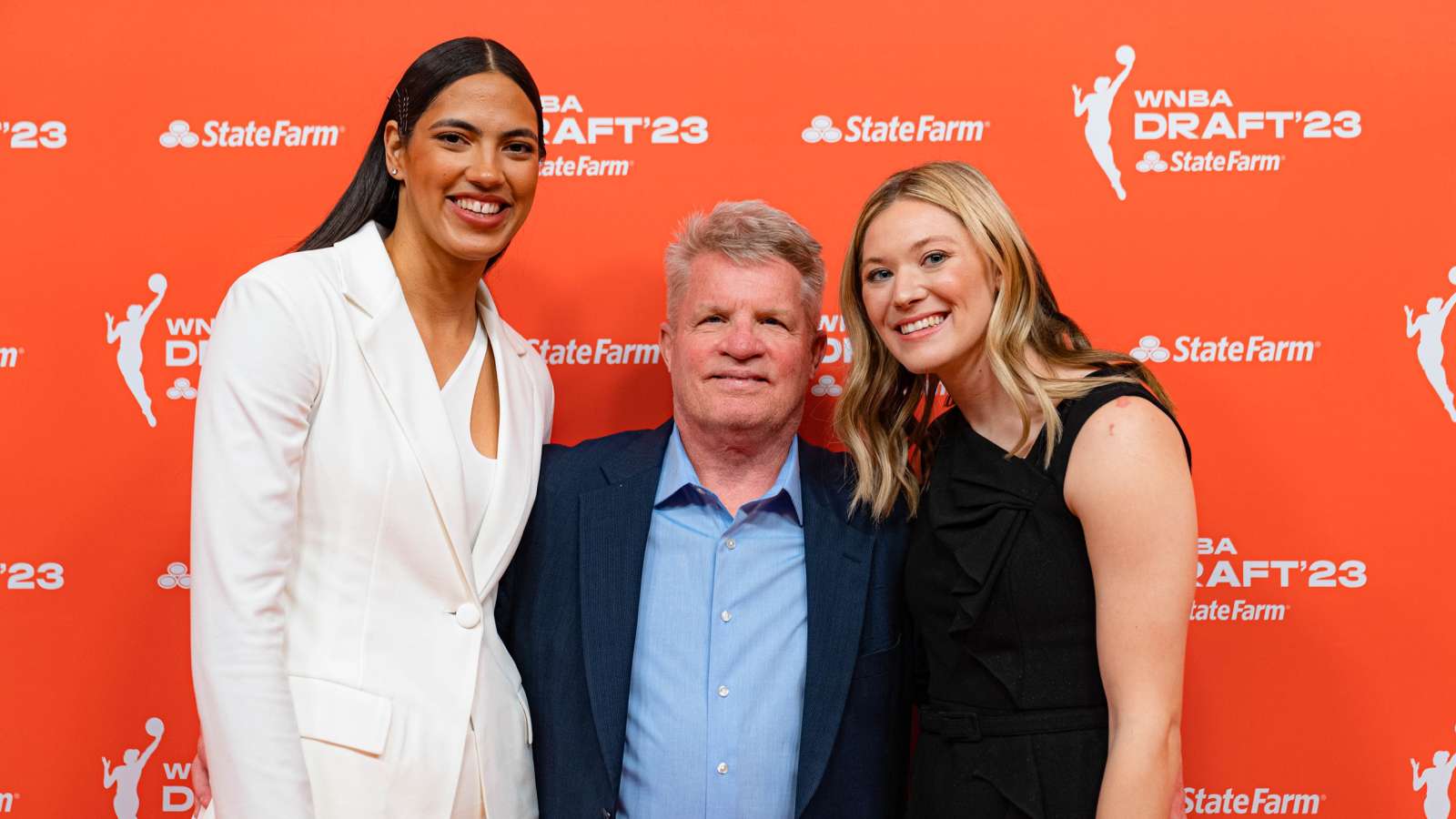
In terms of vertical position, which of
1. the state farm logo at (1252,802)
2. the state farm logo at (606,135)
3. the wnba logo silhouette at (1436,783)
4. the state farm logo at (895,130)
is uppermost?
the state farm logo at (895,130)

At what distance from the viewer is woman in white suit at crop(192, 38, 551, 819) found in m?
1.64

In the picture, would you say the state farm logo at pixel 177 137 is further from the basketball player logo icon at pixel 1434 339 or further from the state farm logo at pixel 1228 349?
the basketball player logo icon at pixel 1434 339

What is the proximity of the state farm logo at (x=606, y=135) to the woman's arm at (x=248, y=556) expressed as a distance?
0.99m

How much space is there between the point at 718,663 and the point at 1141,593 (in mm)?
743

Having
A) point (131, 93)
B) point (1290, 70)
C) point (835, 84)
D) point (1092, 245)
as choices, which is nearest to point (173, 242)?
point (131, 93)

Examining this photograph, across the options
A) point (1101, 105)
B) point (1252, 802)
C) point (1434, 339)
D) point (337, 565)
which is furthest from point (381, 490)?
point (1434, 339)

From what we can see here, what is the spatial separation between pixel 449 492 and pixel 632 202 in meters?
0.98

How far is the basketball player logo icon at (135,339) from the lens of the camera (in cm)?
253

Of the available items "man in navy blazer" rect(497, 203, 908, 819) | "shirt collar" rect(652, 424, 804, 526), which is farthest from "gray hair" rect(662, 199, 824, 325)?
"shirt collar" rect(652, 424, 804, 526)

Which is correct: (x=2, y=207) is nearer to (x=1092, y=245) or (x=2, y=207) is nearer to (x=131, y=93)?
(x=131, y=93)

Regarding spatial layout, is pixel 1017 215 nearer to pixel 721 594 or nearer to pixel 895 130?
pixel 895 130

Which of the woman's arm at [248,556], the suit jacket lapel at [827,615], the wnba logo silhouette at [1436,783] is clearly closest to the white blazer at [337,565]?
the woman's arm at [248,556]

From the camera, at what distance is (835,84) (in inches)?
99.4

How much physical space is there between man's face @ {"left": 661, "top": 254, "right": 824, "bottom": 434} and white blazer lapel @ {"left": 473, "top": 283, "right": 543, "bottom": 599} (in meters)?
0.29
